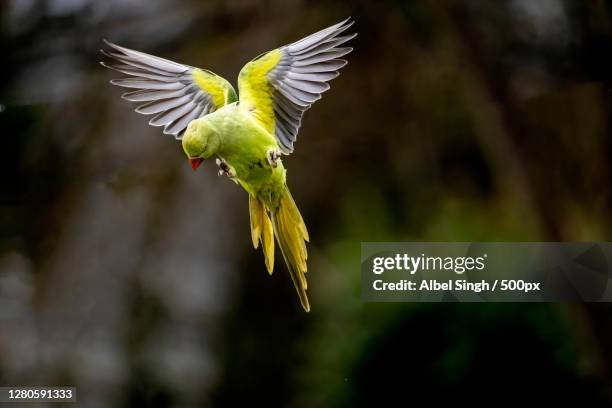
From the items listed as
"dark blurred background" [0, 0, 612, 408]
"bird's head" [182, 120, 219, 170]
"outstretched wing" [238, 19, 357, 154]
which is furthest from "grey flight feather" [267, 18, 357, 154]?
"bird's head" [182, 120, 219, 170]

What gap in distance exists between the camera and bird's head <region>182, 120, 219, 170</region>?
206 cm

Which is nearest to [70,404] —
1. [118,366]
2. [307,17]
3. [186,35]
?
[118,366]

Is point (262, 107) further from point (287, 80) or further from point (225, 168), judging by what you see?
point (225, 168)

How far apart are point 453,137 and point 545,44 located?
0.44 m

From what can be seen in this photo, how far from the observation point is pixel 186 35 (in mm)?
2520

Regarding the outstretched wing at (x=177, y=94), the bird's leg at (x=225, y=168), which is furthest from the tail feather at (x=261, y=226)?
the outstretched wing at (x=177, y=94)

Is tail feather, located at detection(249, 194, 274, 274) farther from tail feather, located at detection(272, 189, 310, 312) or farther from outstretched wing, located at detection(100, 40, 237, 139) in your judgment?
outstretched wing, located at detection(100, 40, 237, 139)

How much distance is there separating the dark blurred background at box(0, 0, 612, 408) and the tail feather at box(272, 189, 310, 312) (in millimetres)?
54

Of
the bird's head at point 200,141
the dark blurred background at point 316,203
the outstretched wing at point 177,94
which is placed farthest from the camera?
the dark blurred background at point 316,203

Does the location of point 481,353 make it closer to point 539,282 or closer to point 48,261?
point 539,282

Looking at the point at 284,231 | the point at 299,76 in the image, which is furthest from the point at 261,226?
the point at 299,76

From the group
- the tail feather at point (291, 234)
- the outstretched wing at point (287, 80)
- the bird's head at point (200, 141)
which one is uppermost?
the outstretched wing at point (287, 80)

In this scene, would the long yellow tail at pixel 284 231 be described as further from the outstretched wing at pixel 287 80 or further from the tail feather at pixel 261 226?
the outstretched wing at pixel 287 80

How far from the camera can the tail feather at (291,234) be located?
238cm
